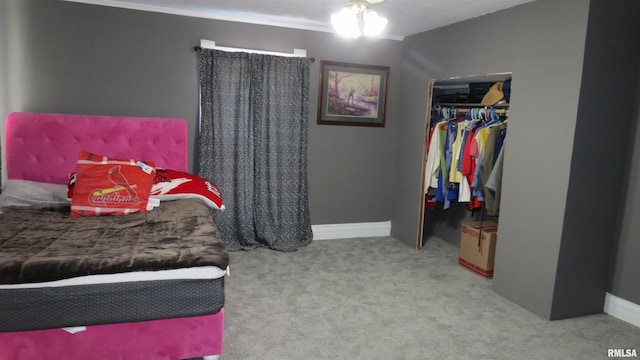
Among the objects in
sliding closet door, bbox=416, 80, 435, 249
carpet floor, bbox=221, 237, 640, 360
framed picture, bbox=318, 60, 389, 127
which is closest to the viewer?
carpet floor, bbox=221, 237, 640, 360

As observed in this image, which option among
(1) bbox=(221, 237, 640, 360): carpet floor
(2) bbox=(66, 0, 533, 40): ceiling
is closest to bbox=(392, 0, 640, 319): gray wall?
(1) bbox=(221, 237, 640, 360): carpet floor

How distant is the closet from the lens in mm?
3891

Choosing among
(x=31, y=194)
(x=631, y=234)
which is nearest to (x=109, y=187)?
(x=31, y=194)

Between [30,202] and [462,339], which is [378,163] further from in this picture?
[30,202]

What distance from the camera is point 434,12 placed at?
374 cm

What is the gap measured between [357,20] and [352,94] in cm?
229

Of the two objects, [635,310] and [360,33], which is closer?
[360,33]

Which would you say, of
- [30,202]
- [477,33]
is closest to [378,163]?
[477,33]

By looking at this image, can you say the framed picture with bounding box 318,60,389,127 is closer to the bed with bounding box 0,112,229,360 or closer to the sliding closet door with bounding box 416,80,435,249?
the sliding closet door with bounding box 416,80,435,249

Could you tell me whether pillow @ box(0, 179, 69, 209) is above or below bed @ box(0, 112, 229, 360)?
above

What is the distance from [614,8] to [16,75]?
179 inches

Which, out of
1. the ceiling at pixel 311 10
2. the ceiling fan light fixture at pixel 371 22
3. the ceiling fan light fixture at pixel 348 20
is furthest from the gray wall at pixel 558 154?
the ceiling fan light fixture at pixel 348 20

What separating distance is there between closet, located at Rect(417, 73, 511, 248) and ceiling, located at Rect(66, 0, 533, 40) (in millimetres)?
579

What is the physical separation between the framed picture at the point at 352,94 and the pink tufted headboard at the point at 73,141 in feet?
5.07
